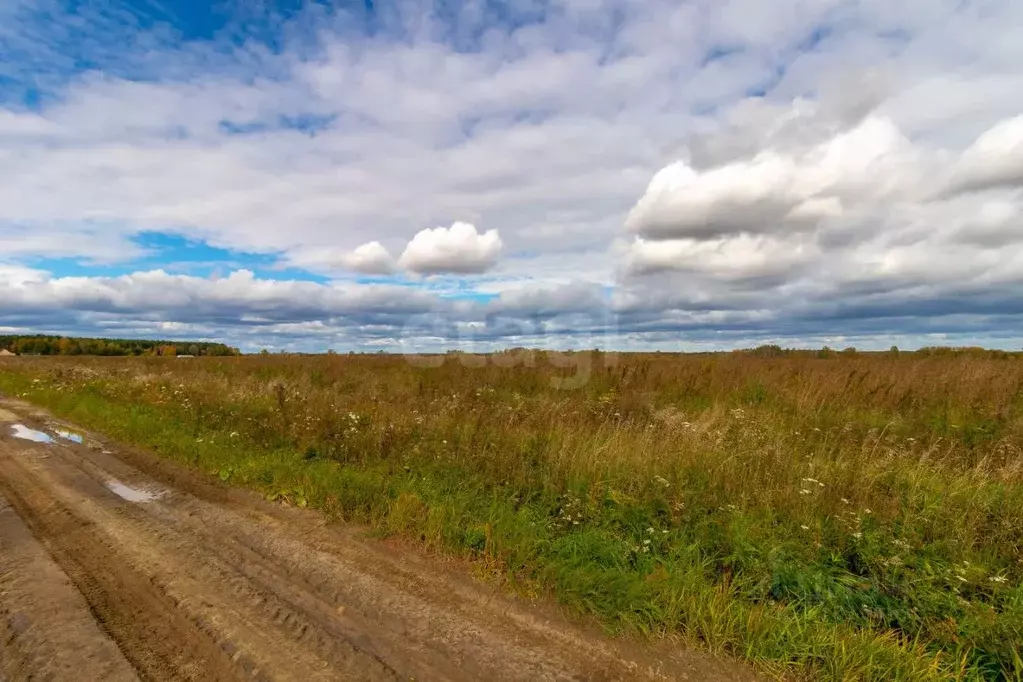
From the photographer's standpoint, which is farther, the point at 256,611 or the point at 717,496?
the point at 717,496

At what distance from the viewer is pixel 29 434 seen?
10578mm

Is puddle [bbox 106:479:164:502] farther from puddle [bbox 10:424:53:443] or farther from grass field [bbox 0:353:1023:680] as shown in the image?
puddle [bbox 10:424:53:443]

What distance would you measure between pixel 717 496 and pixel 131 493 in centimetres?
678

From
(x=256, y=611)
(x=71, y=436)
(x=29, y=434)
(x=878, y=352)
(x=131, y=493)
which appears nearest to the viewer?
(x=256, y=611)

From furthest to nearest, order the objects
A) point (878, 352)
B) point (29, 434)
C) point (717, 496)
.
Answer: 1. point (878, 352)
2. point (29, 434)
3. point (717, 496)

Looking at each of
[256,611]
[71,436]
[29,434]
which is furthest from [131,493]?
[29,434]

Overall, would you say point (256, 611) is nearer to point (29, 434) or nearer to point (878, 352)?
point (29, 434)

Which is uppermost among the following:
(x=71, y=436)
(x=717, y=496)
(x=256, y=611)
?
(x=717, y=496)

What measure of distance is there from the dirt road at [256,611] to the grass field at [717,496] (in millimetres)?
385

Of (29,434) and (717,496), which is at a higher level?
(717,496)

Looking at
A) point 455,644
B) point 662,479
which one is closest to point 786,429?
point 662,479

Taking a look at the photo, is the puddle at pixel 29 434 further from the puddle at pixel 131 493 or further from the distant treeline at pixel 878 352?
the distant treeline at pixel 878 352

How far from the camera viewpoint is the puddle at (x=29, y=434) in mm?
9930

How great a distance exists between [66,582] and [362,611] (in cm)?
241
